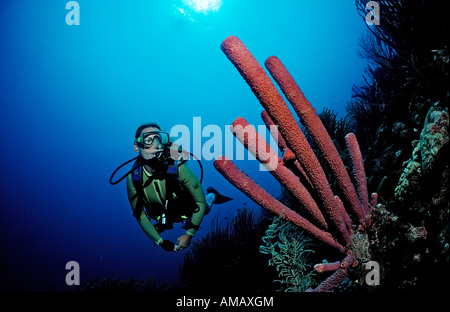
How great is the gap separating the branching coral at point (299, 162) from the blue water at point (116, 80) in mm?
40093

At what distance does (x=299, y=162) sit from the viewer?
1.74 m

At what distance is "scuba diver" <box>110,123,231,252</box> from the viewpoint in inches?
130

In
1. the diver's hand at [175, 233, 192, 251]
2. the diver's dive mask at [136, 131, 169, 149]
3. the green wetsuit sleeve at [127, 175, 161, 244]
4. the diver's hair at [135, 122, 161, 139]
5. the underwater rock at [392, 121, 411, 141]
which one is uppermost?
the diver's hair at [135, 122, 161, 139]

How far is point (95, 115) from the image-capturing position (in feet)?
229

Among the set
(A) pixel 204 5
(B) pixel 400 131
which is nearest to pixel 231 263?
(B) pixel 400 131

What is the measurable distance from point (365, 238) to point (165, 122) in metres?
69.8

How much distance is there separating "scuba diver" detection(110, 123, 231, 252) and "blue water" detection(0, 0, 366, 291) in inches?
1529

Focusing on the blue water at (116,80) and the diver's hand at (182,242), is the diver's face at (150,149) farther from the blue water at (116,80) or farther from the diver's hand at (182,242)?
the blue water at (116,80)

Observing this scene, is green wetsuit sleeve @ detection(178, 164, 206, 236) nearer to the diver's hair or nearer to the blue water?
the diver's hair

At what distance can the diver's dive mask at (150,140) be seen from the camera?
3.40 metres

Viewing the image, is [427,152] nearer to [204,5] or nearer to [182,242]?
[182,242]

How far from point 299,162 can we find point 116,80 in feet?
266

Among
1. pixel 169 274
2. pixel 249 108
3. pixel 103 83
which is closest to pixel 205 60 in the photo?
pixel 249 108

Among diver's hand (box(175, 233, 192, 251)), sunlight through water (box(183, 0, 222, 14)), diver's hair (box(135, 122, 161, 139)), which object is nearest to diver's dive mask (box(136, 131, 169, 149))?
diver's hair (box(135, 122, 161, 139))
